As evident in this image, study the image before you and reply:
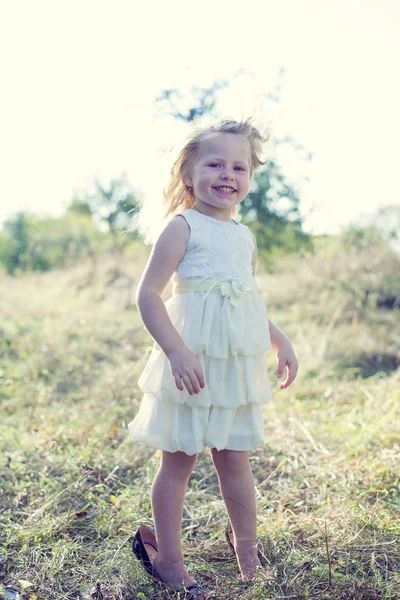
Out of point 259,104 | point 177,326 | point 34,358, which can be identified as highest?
point 259,104

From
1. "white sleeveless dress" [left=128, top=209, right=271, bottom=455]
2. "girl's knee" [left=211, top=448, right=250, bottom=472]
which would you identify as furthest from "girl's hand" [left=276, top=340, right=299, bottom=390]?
"girl's knee" [left=211, top=448, right=250, bottom=472]

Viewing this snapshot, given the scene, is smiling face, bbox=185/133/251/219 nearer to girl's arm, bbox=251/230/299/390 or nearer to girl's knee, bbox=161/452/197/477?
girl's arm, bbox=251/230/299/390

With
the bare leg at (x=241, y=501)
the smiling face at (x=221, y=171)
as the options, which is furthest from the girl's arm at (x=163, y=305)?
the bare leg at (x=241, y=501)

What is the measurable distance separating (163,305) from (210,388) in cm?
31

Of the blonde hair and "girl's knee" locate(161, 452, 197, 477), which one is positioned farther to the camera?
the blonde hair

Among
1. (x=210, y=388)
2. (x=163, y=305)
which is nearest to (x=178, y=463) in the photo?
(x=210, y=388)

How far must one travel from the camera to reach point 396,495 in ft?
8.49

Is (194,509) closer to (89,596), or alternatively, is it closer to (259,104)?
(89,596)

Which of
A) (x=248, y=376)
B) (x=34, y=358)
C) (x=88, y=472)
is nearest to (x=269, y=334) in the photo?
(x=248, y=376)

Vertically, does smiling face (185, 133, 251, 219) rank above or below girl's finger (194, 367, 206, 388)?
above

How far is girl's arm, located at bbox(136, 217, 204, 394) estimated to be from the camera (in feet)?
5.83

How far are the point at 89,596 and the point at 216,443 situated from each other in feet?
2.10

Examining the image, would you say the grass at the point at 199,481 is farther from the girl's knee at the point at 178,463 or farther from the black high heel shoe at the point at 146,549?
the girl's knee at the point at 178,463

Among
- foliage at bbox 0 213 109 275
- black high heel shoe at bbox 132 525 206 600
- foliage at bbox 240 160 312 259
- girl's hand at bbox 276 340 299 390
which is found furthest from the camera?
foliage at bbox 0 213 109 275
